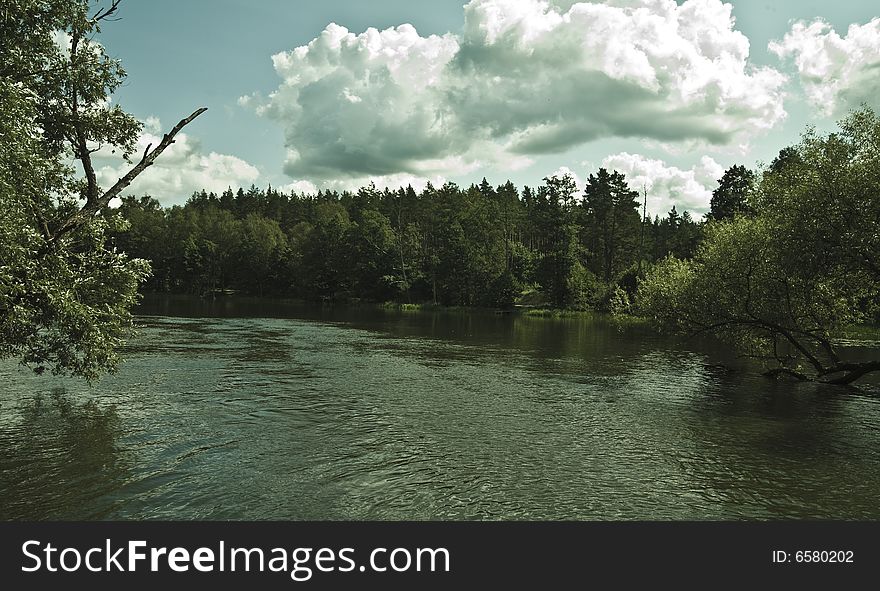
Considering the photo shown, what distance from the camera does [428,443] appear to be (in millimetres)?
22984

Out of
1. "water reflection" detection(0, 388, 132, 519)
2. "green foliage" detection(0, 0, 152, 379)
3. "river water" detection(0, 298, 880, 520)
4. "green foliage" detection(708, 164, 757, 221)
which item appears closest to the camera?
"water reflection" detection(0, 388, 132, 519)

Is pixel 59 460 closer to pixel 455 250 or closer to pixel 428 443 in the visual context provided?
pixel 428 443

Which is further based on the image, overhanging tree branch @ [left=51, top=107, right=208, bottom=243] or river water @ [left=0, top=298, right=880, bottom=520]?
overhanging tree branch @ [left=51, top=107, right=208, bottom=243]

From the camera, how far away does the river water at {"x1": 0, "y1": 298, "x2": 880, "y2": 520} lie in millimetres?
16875

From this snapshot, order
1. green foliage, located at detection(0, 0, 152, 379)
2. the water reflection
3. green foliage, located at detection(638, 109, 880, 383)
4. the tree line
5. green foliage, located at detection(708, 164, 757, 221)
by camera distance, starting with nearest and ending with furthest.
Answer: the water reflection → green foliage, located at detection(0, 0, 152, 379) → green foliage, located at detection(638, 109, 880, 383) → green foliage, located at detection(708, 164, 757, 221) → the tree line

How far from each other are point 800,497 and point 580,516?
7.12m

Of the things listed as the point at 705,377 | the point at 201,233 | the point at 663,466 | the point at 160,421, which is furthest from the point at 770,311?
the point at 201,233

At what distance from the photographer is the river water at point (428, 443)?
16875 mm

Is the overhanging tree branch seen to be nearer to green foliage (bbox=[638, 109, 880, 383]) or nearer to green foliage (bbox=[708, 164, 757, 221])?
green foliage (bbox=[638, 109, 880, 383])

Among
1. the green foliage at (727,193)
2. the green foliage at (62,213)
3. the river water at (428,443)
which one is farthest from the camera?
the green foliage at (727,193)

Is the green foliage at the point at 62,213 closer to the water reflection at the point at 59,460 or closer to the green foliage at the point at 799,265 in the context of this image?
the water reflection at the point at 59,460

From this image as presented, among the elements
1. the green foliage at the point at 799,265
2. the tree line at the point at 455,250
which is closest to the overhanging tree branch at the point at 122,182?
the green foliage at the point at 799,265

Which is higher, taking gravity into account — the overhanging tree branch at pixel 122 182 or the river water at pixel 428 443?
the overhanging tree branch at pixel 122 182

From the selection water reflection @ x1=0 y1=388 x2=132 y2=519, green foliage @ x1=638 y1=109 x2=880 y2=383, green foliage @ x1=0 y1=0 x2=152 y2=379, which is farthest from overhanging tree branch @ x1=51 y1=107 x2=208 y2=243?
green foliage @ x1=638 y1=109 x2=880 y2=383
